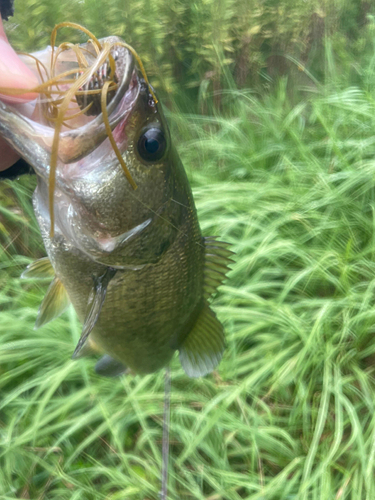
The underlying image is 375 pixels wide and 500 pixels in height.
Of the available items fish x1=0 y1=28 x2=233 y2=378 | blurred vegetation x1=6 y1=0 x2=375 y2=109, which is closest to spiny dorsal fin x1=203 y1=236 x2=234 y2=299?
fish x1=0 y1=28 x2=233 y2=378

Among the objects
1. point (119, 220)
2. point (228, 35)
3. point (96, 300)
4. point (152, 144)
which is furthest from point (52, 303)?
point (228, 35)

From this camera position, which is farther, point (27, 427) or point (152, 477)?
point (27, 427)

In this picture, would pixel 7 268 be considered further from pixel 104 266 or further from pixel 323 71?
pixel 323 71

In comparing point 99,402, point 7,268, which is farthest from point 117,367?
point 7,268

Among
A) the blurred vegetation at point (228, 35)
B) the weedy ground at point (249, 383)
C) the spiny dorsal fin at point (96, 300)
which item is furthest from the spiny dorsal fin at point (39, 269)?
the blurred vegetation at point (228, 35)

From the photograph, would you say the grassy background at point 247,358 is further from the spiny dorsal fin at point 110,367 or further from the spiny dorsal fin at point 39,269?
the spiny dorsal fin at point 39,269

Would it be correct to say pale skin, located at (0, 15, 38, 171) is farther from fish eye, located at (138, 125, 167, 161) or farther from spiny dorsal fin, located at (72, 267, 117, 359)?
spiny dorsal fin, located at (72, 267, 117, 359)

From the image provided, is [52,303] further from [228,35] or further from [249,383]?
[228,35]
